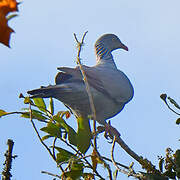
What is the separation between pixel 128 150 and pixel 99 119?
0.96 metres

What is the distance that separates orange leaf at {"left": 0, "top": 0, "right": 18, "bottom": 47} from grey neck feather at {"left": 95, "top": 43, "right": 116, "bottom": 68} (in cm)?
261

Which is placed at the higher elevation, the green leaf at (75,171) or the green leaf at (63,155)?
the green leaf at (63,155)

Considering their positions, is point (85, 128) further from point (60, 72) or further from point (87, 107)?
point (60, 72)

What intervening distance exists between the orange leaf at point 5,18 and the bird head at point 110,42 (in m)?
2.83

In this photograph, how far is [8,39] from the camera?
0.60 meters

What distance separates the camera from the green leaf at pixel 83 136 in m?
1.52

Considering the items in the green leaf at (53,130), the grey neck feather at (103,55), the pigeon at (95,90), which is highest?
the grey neck feather at (103,55)

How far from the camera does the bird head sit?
11.3 ft

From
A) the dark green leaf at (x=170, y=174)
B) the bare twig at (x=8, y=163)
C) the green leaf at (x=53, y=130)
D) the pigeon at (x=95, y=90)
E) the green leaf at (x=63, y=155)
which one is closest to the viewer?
the bare twig at (x=8, y=163)

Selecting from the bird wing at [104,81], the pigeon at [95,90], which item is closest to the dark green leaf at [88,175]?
the pigeon at [95,90]

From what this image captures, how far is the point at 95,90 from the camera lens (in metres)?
2.69

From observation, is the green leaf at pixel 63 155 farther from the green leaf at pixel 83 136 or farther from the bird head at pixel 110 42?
the bird head at pixel 110 42

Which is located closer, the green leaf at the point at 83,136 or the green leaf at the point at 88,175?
the green leaf at the point at 88,175

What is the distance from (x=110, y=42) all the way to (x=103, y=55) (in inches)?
8.4
